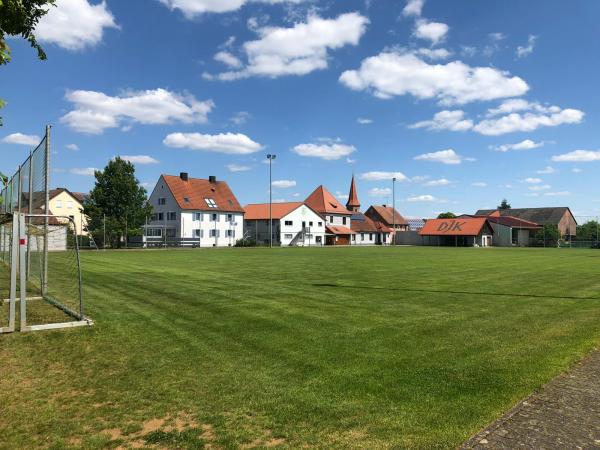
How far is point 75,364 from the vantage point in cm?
625

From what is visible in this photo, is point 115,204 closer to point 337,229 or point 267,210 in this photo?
point 267,210

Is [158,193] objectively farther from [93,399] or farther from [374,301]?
[93,399]

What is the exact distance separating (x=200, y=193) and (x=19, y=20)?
68734mm

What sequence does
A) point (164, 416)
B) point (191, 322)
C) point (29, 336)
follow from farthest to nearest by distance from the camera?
point (191, 322) → point (29, 336) → point (164, 416)

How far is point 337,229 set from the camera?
91438 mm

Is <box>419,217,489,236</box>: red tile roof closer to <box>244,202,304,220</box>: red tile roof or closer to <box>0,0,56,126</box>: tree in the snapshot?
<box>244,202,304,220</box>: red tile roof

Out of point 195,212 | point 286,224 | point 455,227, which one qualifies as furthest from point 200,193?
point 455,227

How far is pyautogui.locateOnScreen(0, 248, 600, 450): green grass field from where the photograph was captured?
420 cm

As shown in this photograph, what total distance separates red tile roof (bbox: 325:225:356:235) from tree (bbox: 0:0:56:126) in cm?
8477

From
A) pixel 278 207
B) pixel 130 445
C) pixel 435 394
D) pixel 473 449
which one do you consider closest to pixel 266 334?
pixel 435 394

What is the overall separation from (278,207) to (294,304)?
72.3 m

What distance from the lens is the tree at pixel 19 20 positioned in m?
4.31

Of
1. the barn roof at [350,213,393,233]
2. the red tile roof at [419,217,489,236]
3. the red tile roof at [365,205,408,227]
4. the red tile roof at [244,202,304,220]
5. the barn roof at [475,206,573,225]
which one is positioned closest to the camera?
the red tile roof at [244,202,304,220]

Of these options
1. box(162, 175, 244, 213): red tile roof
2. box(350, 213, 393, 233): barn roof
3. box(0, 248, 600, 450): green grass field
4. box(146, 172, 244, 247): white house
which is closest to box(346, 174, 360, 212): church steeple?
box(350, 213, 393, 233): barn roof
